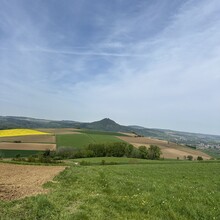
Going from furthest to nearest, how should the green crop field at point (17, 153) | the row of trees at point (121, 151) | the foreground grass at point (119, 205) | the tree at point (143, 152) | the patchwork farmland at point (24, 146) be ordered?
the tree at point (143, 152), the row of trees at point (121, 151), the patchwork farmland at point (24, 146), the green crop field at point (17, 153), the foreground grass at point (119, 205)

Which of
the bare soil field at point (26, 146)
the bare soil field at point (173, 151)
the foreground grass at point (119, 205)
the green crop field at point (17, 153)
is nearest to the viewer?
the foreground grass at point (119, 205)

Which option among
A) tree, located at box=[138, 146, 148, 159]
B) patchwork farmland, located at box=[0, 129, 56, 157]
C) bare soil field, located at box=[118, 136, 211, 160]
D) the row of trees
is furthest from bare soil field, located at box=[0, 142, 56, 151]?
bare soil field, located at box=[118, 136, 211, 160]

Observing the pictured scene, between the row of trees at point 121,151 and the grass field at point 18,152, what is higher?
the row of trees at point 121,151

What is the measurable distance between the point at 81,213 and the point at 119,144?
82790 millimetres

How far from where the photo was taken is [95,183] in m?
19.7

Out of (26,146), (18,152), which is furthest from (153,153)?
(18,152)

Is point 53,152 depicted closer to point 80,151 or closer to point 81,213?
point 80,151

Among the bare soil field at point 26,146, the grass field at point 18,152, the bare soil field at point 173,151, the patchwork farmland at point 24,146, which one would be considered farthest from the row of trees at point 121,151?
the grass field at point 18,152

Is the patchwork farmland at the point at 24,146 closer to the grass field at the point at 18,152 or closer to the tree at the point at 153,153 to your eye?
the grass field at the point at 18,152

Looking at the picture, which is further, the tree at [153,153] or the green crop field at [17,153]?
the tree at [153,153]

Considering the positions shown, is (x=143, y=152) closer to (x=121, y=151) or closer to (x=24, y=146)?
(x=121, y=151)

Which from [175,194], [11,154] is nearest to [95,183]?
[175,194]

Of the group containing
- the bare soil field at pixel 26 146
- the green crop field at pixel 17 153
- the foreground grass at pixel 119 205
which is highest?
the bare soil field at pixel 26 146

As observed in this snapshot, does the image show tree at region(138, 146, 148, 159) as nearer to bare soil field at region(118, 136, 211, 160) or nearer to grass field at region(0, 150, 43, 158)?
bare soil field at region(118, 136, 211, 160)
